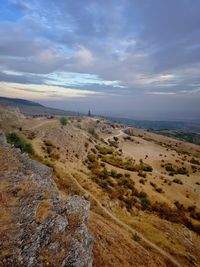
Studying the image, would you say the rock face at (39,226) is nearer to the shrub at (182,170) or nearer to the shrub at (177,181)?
the shrub at (177,181)

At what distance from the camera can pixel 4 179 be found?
17469mm

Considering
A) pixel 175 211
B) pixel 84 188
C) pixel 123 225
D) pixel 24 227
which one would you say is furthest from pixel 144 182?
pixel 24 227

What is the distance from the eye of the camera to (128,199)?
35.6 metres

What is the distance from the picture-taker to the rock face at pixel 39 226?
12.0 m

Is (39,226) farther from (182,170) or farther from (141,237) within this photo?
(182,170)

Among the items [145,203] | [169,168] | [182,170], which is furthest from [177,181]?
[145,203]

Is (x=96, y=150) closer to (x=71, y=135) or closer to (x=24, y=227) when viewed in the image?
(x=71, y=135)

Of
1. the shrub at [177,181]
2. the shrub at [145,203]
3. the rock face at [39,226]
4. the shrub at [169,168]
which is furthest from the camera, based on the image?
the shrub at [169,168]

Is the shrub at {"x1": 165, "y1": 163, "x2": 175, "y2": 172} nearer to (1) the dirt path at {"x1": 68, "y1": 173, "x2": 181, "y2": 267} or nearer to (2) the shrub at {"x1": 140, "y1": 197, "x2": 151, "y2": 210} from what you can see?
(2) the shrub at {"x1": 140, "y1": 197, "x2": 151, "y2": 210}

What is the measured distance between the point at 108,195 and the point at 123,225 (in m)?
8.63

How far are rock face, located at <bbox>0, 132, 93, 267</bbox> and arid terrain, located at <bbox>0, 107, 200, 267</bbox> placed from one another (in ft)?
10.5

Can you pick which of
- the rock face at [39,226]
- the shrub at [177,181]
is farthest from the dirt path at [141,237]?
the shrub at [177,181]

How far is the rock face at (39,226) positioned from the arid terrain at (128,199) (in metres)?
3.20

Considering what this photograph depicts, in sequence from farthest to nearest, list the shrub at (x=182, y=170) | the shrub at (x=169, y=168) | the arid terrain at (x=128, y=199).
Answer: the shrub at (x=169, y=168) < the shrub at (x=182, y=170) < the arid terrain at (x=128, y=199)
